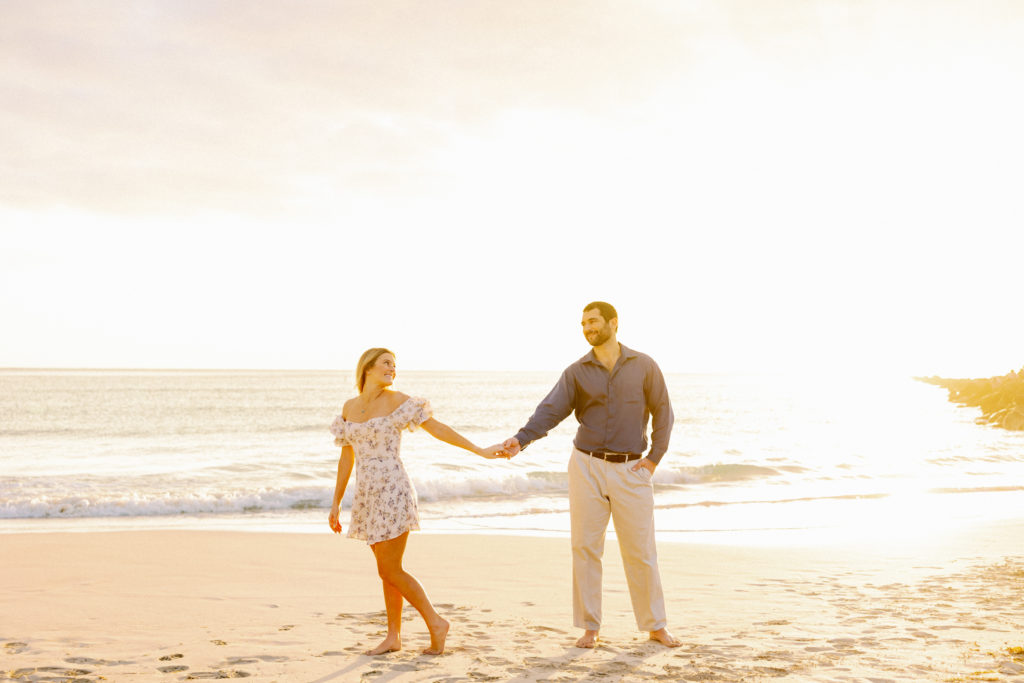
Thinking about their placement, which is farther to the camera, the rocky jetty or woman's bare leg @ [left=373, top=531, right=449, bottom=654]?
the rocky jetty

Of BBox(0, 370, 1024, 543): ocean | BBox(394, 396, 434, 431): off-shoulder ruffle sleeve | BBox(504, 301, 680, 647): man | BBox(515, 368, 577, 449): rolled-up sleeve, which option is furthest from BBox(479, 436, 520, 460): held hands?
BBox(0, 370, 1024, 543): ocean

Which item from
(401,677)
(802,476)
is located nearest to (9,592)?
(401,677)

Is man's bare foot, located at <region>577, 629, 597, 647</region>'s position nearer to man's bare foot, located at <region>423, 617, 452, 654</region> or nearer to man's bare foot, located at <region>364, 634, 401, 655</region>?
man's bare foot, located at <region>423, 617, 452, 654</region>

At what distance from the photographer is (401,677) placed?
478 cm

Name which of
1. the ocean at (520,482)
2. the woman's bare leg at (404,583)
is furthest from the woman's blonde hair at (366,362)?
the ocean at (520,482)

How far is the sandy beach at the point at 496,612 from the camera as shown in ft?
16.3

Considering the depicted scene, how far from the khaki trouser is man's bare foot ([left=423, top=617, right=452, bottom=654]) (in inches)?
36.2

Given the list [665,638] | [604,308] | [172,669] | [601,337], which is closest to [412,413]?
[601,337]

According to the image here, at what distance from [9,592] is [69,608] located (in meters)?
1.06

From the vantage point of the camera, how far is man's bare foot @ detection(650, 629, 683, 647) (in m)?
5.49

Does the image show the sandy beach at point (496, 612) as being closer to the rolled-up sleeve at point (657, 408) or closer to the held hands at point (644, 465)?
the held hands at point (644, 465)

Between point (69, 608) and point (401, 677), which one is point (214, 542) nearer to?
point (69, 608)

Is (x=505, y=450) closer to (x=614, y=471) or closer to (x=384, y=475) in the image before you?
(x=614, y=471)

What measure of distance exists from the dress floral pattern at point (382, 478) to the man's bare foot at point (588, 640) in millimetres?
1392
